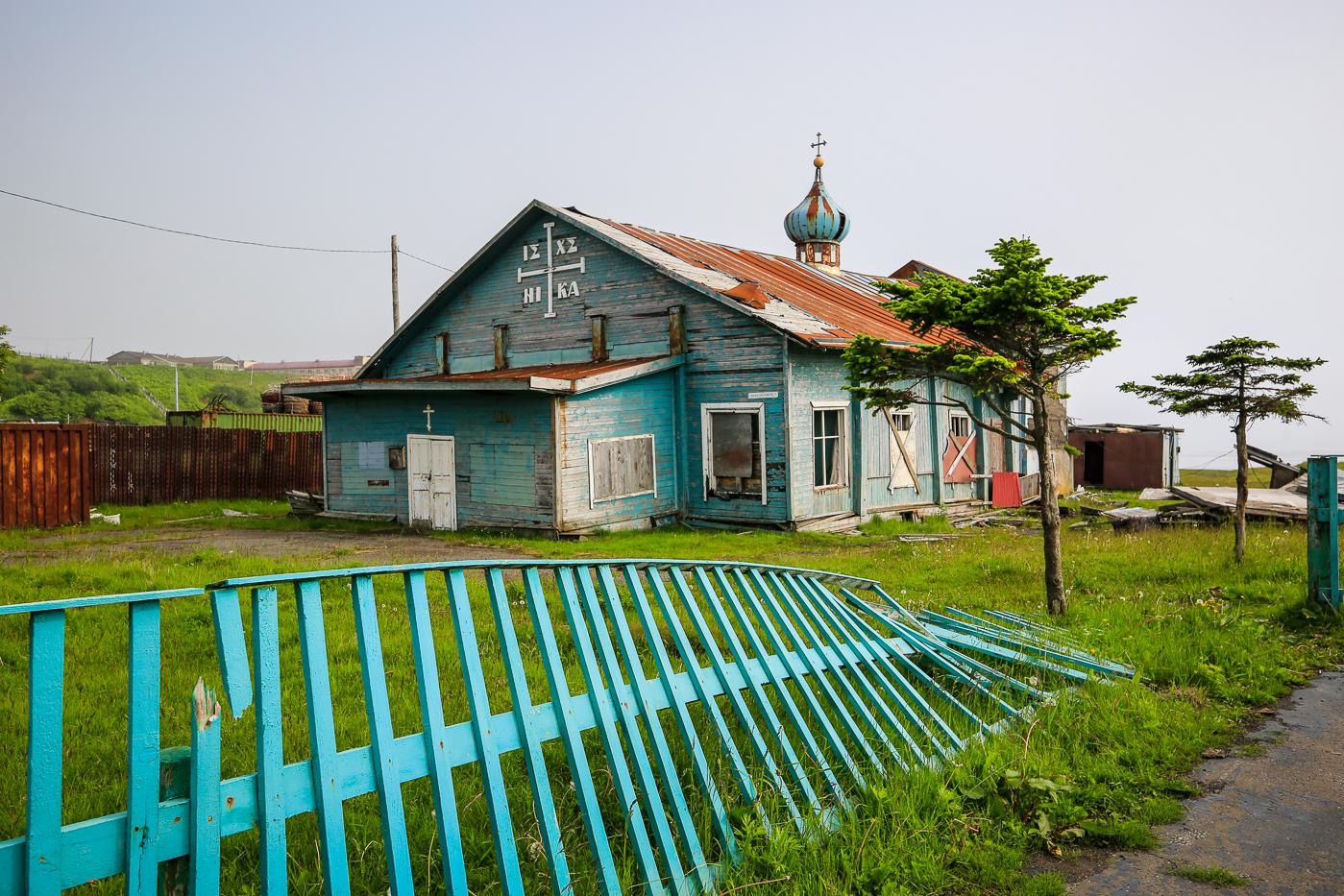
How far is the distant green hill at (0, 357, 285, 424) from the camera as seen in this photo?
57062 mm

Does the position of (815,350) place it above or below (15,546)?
above

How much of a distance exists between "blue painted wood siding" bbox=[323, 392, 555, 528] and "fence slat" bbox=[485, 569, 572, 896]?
1196cm

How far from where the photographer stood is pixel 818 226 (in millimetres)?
28734

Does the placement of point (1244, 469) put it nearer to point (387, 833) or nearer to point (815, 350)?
point (815, 350)

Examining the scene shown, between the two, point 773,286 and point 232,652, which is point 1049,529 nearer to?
point 232,652

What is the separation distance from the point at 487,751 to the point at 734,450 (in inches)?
554

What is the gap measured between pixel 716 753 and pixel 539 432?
11467 millimetres

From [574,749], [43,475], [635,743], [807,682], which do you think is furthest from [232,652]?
[43,475]

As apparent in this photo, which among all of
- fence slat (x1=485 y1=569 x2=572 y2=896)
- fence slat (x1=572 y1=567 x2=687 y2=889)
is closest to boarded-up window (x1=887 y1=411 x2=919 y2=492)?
fence slat (x1=572 y1=567 x2=687 y2=889)

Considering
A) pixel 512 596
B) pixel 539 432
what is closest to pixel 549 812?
pixel 512 596

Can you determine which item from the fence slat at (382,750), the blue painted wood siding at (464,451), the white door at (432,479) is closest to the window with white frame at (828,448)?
the blue painted wood siding at (464,451)

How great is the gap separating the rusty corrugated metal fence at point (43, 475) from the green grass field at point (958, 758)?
266 inches

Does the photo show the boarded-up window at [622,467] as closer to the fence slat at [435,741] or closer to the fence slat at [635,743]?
the fence slat at [635,743]

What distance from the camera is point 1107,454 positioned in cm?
2853
